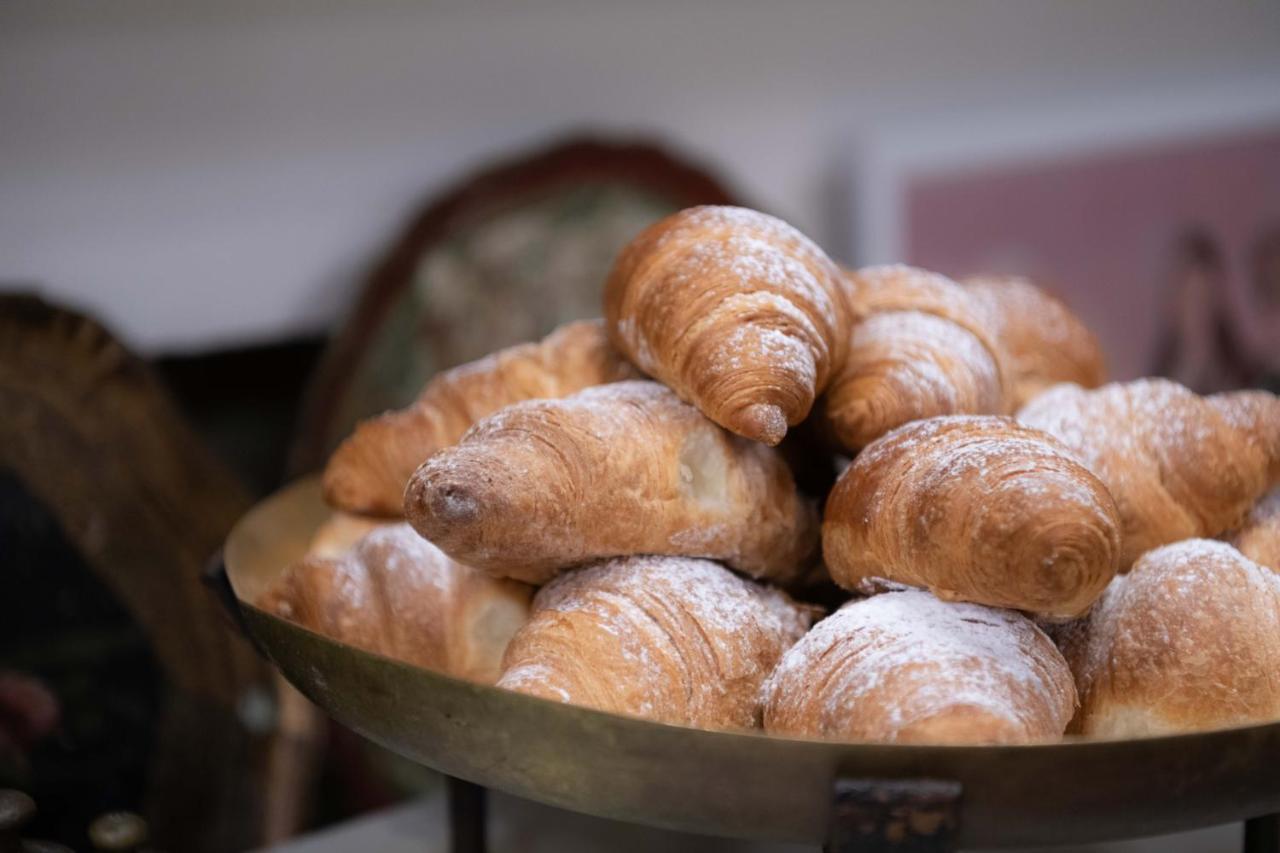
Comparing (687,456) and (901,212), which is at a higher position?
(687,456)

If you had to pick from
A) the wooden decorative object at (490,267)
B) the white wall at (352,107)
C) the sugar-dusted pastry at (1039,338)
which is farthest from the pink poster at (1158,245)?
the sugar-dusted pastry at (1039,338)

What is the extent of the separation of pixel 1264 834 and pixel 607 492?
419 mm

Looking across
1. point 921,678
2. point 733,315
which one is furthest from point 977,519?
point 733,315

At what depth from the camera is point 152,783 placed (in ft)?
4.00

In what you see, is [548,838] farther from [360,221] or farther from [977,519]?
[360,221]

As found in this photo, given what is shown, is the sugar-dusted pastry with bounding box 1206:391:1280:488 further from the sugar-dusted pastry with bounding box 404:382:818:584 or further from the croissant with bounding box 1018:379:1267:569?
the sugar-dusted pastry with bounding box 404:382:818:584

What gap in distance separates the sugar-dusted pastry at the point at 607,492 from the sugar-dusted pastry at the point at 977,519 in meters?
0.04

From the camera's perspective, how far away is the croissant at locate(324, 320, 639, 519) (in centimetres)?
73

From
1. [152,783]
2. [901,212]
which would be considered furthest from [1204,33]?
[152,783]

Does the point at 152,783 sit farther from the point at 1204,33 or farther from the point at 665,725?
the point at 1204,33

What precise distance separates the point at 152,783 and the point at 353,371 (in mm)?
441

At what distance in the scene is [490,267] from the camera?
1.38 meters

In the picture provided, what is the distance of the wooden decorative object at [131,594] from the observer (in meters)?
1.13

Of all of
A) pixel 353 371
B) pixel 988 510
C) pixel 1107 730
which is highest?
pixel 988 510
